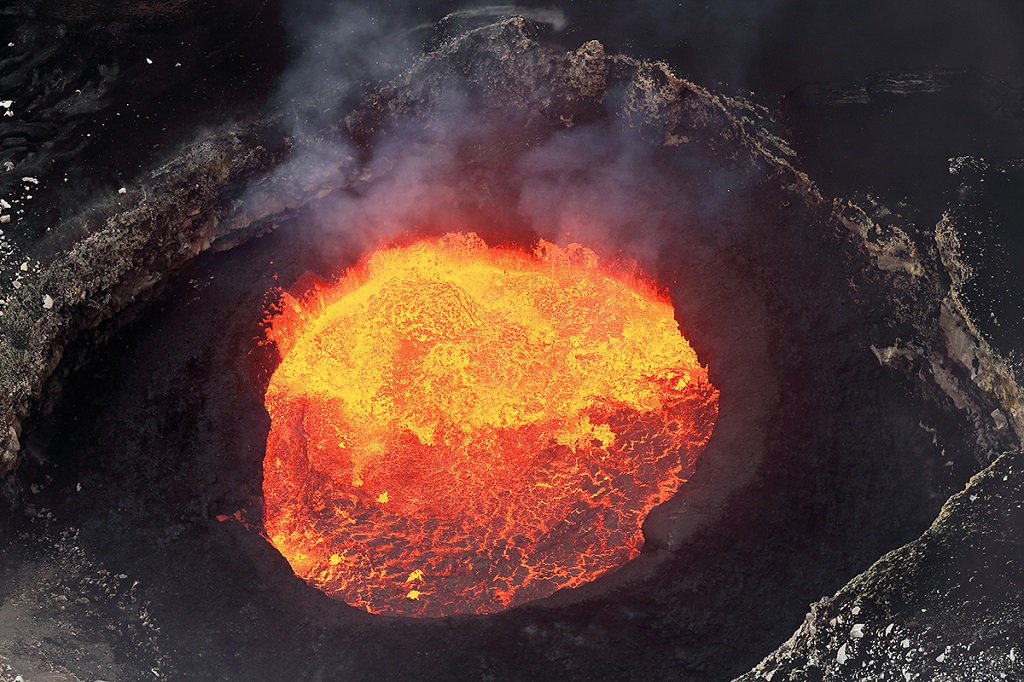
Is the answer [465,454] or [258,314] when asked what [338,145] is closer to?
[258,314]

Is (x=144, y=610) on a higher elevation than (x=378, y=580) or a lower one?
lower

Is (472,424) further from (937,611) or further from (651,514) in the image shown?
(937,611)

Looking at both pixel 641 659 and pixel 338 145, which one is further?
pixel 338 145

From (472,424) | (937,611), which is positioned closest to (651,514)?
(472,424)

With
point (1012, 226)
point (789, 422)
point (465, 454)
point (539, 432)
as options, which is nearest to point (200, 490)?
point (465, 454)

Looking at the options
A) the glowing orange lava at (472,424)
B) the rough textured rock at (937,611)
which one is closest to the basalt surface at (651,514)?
the rough textured rock at (937,611)

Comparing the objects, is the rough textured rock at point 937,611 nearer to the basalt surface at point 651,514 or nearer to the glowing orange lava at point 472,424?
the basalt surface at point 651,514

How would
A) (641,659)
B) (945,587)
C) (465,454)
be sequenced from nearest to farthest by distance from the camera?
(945,587)
(641,659)
(465,454)
